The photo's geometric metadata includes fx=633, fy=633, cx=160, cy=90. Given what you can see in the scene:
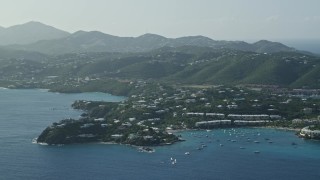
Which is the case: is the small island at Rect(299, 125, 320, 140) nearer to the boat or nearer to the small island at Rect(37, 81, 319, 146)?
the small island at Rect(37, 81, 319, 146)

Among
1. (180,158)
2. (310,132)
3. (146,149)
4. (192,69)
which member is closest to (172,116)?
(146,149)

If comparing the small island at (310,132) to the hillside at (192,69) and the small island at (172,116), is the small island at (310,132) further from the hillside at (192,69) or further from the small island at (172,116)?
the hillside at (192,69)

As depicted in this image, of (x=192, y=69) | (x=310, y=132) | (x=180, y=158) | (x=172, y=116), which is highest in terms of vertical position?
(x=192, y=69)

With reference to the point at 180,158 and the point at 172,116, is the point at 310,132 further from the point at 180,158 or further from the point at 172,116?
the point at 172,116

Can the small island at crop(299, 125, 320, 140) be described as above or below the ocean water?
above

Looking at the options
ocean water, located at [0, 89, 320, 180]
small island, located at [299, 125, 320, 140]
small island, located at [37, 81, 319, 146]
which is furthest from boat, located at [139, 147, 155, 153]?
small island, located at [299, 125, 320, 140]

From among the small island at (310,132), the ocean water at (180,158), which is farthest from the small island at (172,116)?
the small island at (310,132)

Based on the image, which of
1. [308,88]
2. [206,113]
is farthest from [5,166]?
[308,88]

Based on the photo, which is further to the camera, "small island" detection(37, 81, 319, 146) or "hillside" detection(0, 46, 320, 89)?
"hillside" detection(0, 46, 320, 89)
